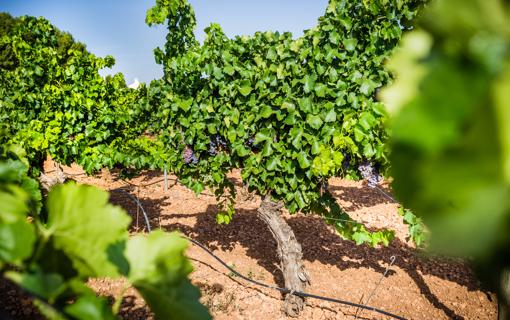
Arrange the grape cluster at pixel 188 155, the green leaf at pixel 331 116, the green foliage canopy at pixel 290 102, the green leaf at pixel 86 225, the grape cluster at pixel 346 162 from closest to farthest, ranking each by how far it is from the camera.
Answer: the green leaf at pixel 86 225, the green foliage canopy at pixel 290 102, the green leaf at pixel 331 116, the grape cluster at pixel 346 162, the grape cluster at pixel 188 155

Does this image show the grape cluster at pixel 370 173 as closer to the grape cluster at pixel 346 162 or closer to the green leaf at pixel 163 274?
the grape cluster at pixel 346 162

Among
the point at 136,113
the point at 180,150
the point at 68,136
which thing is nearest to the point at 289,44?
the point at 180,150

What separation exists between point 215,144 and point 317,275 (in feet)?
10.2

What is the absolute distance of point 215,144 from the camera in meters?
4.58

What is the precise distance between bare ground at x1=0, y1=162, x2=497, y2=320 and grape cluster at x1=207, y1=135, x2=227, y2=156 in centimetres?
160

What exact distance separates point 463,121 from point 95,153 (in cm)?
636

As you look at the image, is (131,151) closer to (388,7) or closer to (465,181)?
(388,7)

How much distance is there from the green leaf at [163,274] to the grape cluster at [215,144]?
3.93m

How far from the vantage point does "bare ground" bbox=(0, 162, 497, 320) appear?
15.8 feet

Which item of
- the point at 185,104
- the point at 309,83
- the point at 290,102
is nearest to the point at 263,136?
the point at 290,102

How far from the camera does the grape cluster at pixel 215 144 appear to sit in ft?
14.9

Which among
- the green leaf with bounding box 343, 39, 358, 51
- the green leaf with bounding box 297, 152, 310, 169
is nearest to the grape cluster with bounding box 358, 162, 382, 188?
the green leaf with bounding box 297, 152, 310, 169

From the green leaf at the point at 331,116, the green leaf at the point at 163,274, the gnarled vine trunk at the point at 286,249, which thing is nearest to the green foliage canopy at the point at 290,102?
the green leaf at the point at 331,116

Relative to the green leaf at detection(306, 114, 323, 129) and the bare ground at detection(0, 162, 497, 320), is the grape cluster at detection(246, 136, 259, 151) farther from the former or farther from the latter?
the bare ground at detection(0, 162, 497, 320)
